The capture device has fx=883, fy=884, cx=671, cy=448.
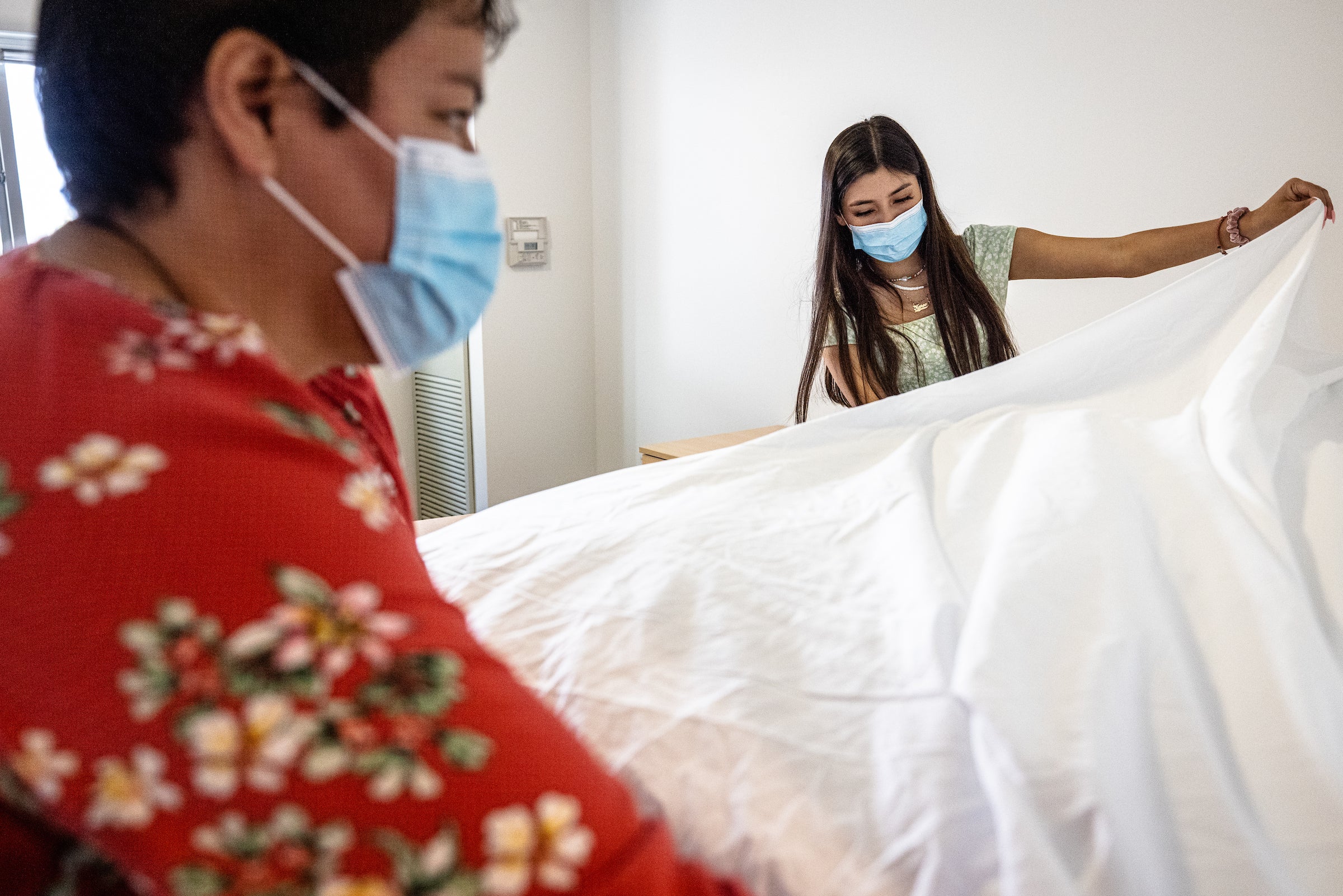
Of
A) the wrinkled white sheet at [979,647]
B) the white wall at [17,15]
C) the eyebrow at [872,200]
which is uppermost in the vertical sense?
the white wall at [17,15]

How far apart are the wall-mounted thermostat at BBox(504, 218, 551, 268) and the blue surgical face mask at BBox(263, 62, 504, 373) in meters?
2.47

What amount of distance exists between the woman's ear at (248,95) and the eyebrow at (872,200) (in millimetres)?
1654

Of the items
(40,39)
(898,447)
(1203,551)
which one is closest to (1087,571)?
(1203,551)

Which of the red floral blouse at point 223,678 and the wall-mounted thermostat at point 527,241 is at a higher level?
the wall-mounted thermostat at point 527,241

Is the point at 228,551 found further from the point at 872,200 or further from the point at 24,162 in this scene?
the point at 872,200

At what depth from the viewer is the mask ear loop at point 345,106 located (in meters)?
0.47

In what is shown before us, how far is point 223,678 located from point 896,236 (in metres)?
1.80

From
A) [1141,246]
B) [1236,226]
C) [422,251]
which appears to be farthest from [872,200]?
[422,251]

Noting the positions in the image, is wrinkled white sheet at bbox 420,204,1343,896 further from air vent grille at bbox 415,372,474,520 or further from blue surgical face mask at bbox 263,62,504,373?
air vent grille at bbox 415,372,474,520

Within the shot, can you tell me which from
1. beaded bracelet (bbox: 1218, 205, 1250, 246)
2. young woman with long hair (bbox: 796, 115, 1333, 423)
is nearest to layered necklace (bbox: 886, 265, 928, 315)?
young woman with long hair (bbox: 796, 115, 1333, 423)

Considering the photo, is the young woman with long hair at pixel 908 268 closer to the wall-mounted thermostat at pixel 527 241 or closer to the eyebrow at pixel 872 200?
the eyebrow at pixel 872 200

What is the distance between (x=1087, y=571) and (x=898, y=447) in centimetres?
50

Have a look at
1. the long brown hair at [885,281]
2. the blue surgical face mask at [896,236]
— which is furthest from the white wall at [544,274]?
the blue surgical face mask at [896,236]

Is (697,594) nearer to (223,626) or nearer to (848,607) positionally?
(848,607)
